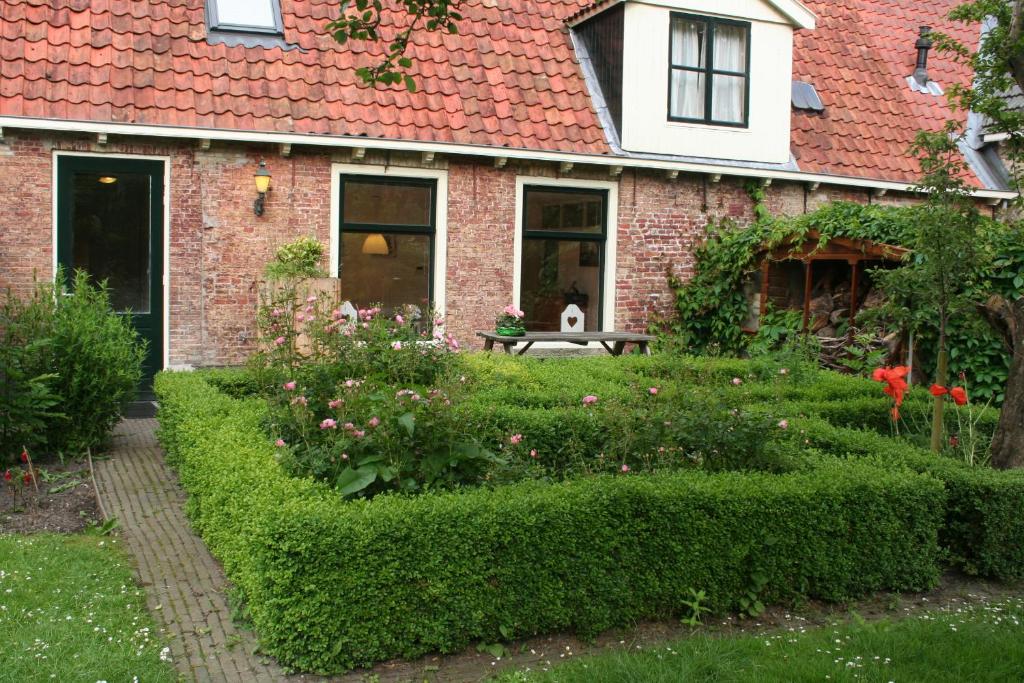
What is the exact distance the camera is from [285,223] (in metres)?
12.0

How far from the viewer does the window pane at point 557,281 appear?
13.4 m

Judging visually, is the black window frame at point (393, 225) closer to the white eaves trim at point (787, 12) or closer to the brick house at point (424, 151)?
the brick house at point (424, 151)

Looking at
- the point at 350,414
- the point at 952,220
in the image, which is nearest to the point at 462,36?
the point at 952,220

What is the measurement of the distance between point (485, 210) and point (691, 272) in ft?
10.8

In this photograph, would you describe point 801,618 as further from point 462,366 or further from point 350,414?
point 462,366

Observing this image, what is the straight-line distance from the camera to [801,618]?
542 cm

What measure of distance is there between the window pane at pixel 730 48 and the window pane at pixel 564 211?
2.65 m

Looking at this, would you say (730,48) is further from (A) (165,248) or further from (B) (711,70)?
(A) (165,248)

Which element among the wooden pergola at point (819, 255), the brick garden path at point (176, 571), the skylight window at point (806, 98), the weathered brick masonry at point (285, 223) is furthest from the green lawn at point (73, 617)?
the skylight window at point (806, 98)

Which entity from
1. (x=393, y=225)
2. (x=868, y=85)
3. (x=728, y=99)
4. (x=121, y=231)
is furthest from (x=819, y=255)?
(x=121, y=231)

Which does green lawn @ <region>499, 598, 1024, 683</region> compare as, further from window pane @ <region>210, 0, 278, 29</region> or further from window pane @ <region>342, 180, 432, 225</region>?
window pane @ <region>210, 0, 278, 29</region>

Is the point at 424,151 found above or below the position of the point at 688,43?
below

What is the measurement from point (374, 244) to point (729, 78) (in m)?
5.66

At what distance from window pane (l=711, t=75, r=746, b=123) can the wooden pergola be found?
213 cm
